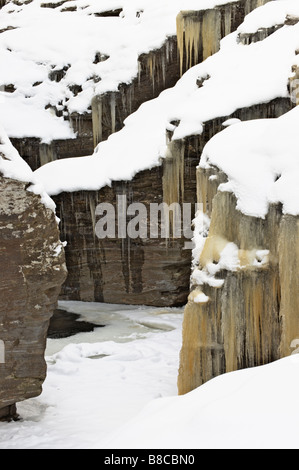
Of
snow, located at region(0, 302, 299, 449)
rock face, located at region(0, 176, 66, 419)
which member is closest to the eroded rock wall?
snow, located at region(0, 302, 299, 449)

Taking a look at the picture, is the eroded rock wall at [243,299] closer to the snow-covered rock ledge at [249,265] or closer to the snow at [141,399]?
the snow-covered rock ledge at [249,265]

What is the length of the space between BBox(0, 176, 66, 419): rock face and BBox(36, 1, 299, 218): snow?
5.38 metres

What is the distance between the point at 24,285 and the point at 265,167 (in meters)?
2.84

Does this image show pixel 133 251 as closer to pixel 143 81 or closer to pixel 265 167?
pixel 143 81

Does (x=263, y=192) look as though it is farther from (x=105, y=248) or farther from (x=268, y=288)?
(x=105, y=248)

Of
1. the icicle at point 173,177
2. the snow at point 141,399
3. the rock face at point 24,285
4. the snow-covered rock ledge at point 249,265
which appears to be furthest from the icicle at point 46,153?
the snow-covered rock ledge at point 249,265

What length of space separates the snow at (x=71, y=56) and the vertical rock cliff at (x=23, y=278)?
934cm

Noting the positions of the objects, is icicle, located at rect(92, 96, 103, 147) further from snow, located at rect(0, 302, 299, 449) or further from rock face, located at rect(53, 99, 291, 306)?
snow, located at rect(0, 302, 299, 449)

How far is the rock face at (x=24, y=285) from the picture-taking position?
6.27 m

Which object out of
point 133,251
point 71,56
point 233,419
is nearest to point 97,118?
point 71,56

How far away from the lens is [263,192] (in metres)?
5.75

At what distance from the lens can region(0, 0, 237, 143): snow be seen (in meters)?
15.5
